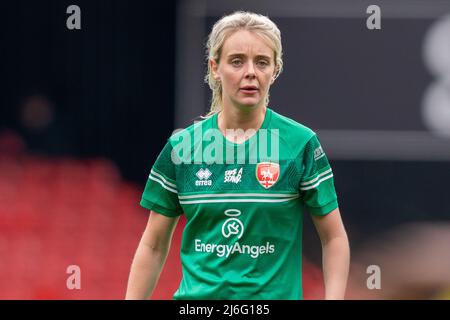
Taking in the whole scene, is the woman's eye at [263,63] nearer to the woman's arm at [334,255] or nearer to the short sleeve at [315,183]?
the short sleeve at [315,183]

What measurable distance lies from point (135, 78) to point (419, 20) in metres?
1.74

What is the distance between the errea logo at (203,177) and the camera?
10.2ft

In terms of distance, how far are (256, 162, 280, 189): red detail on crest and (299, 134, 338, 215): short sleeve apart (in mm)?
81

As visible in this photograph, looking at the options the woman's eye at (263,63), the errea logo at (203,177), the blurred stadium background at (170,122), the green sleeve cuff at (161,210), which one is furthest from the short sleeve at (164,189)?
the blurred stadium background at (170,122)

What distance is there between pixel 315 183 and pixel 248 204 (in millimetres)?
207

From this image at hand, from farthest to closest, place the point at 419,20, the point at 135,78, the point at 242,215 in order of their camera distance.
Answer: the point at 135,78
the point at 419,20
the point at 242,215

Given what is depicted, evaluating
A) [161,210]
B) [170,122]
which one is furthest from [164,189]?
[170,122]

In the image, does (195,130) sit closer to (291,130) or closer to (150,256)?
(291,130)

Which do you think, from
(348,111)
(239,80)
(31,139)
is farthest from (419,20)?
(239,80)

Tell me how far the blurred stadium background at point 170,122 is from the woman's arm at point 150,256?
2850mm

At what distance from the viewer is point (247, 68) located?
3.04 metres
